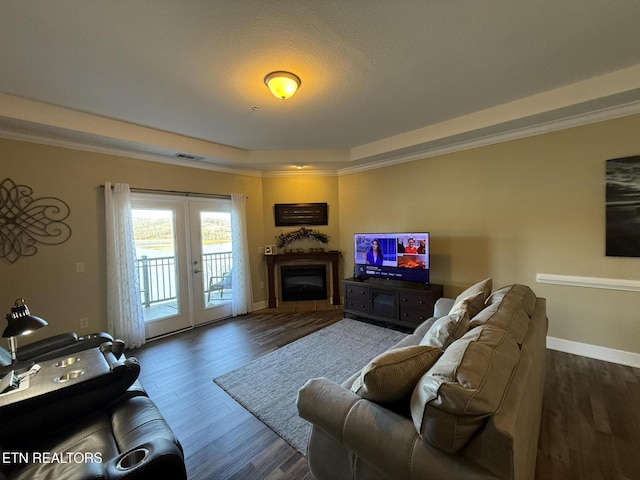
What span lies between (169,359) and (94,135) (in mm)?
2699

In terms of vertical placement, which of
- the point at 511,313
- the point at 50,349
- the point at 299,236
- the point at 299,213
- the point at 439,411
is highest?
the point at 299,213

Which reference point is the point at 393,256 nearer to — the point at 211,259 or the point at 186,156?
the point at 211,259

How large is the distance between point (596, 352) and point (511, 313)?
2325 mm

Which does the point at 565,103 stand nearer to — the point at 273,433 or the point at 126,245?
the point at 273,433

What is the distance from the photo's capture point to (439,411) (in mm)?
966

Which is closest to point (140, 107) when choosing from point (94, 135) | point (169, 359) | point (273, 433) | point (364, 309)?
point (94, 135)

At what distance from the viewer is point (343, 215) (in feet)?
17.5

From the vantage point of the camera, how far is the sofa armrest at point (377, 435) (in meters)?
0.97

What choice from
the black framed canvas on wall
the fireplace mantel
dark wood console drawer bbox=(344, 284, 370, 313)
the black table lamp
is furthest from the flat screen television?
the black table lamp

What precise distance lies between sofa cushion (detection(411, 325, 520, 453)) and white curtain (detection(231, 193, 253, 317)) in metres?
4.07

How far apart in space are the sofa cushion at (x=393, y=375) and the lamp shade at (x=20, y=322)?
5.92 ft

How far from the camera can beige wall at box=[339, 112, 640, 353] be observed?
112 inches

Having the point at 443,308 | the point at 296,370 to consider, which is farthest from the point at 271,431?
the point at 443,308

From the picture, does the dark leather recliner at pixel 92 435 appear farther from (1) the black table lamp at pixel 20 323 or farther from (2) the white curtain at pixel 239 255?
(2) the white curtain at pixel 239 255
